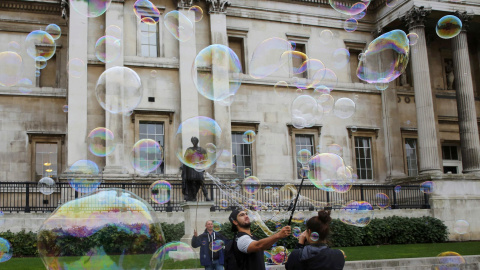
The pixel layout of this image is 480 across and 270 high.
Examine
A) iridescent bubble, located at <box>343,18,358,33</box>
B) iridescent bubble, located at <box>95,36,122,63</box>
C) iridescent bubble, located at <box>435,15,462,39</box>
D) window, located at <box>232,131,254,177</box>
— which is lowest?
window, located at <box>232,131,254,177</box>

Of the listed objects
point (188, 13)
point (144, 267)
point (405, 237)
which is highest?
point (188, 13)

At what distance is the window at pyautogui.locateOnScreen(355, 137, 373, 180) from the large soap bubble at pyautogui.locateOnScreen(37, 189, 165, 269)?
2442cm

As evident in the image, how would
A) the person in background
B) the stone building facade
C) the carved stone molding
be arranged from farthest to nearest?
the carved stone molding, the stone building facade, the person in background

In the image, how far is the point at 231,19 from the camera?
98.0ft

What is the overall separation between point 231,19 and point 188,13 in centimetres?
293

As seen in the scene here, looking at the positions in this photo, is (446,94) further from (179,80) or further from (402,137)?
(179,80)

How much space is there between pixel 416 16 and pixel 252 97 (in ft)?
31.5

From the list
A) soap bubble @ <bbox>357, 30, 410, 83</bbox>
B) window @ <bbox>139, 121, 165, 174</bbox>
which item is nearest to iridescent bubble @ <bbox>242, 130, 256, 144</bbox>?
window @ <bbox>139, 121, 165, 174</bbox>

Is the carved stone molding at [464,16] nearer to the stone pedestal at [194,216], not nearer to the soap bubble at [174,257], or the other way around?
the stone pedestal at [194,216]

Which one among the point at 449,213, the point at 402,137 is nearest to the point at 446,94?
the point at 402,137

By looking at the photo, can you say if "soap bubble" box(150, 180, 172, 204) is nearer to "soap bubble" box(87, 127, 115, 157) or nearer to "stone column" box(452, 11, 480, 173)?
"soap bubble" box(87, 127, 115, 157)

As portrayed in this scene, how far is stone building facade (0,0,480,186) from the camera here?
86.7 ft

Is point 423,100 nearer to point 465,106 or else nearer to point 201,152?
point 465,106

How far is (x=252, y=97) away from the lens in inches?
1155
